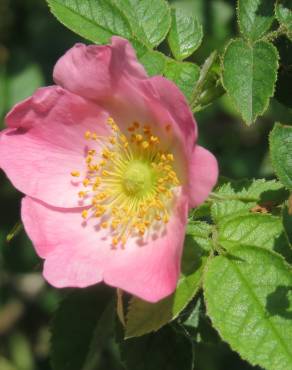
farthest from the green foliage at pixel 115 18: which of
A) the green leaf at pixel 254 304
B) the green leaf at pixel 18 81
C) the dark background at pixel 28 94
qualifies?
the green leaf at pixel 18 81

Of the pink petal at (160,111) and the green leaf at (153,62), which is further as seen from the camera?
the green leaf at (153,62)

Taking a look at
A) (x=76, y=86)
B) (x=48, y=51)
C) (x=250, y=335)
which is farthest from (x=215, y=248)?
(x=48, y=51)

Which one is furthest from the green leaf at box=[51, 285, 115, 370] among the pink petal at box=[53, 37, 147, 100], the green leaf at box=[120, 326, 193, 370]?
the pink petal at box=[53, 37, 147, 100]

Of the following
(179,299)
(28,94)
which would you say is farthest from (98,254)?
(28,94)

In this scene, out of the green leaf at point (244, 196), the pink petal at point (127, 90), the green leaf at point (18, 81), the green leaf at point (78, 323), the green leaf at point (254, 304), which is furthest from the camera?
the green leaf at point (18, 81)

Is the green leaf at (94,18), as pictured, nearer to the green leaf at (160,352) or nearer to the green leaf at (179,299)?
the green leaf at (179,299)

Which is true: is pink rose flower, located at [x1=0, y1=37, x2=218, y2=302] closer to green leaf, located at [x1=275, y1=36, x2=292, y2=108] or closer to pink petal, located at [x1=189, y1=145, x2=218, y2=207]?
pink petal, located at [x1=189, y1=145, x2=218, y2=207]

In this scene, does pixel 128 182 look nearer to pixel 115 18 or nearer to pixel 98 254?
pixel 98 254
